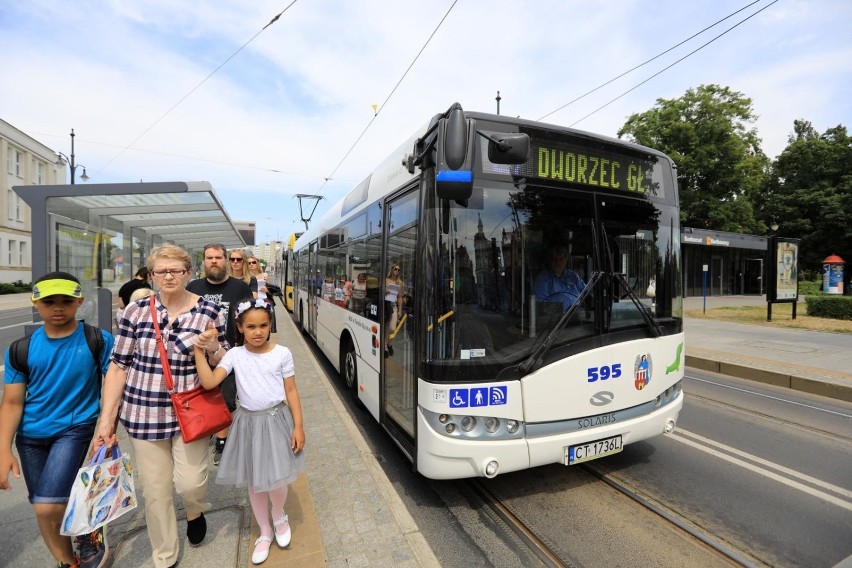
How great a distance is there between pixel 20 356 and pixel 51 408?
307mm

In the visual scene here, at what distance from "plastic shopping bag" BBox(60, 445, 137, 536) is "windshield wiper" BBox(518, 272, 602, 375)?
246cm

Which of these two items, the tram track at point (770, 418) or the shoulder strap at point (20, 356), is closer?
the shoulder strap at point (20, 356)

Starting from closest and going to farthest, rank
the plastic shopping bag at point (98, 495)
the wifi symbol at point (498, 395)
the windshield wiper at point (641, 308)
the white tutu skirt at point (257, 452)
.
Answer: the plastic shopping bag at point (98, 495) → the white tutu skirt at point (257, 452) → the wifi symbol at point (498, 395) → the windshield wiper at point (641, 308)

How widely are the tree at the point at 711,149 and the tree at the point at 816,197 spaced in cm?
903

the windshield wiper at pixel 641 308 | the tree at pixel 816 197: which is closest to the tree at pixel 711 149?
the tree at pixel 816 197

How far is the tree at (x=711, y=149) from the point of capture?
3005 centimetres

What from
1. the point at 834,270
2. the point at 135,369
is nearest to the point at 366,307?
the point at 135,369

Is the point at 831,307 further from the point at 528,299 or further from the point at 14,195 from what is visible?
the point at 14,195

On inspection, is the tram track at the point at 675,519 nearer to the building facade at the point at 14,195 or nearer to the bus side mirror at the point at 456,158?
the bus side mirror at the point at 456,158

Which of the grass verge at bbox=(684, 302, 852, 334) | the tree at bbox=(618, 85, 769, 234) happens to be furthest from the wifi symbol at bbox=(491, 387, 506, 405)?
the tree at bbox=(618, 85, 769, 234)

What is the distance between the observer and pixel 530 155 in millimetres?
3357

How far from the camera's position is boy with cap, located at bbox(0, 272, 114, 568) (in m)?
2.26

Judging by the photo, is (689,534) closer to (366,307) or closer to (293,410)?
(293,410)

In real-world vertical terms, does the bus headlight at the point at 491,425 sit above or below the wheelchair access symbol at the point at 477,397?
below
